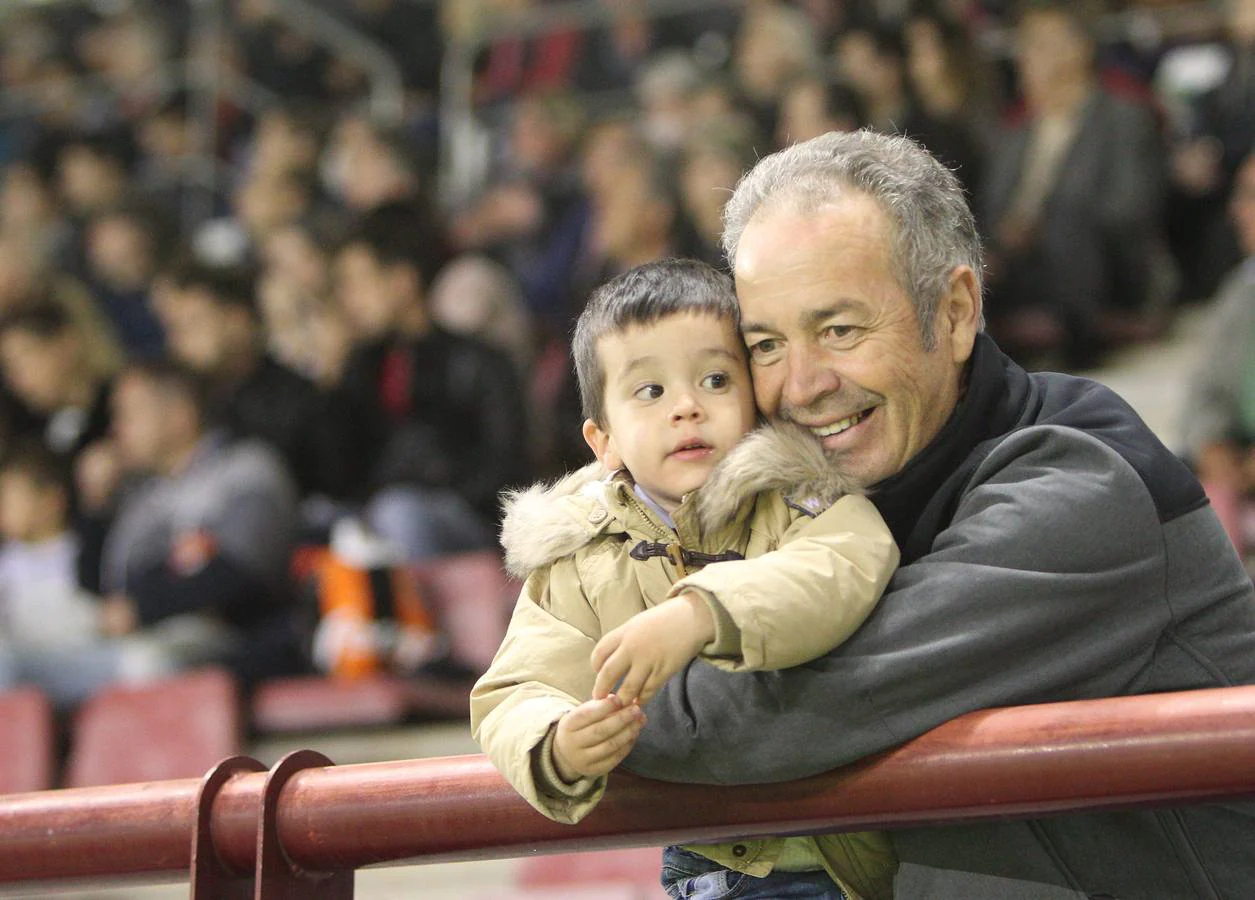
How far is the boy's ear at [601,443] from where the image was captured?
5.72ft

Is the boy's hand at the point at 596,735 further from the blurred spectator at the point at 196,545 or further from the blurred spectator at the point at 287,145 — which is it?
the blurred spectator at the point at 287,145

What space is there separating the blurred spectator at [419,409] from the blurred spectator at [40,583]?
91 cm

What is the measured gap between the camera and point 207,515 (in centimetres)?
459

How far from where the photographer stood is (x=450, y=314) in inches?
212

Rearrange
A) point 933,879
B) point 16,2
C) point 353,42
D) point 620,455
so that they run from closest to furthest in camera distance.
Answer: point 933,879
point 620,455
point 353,42
point 16,2

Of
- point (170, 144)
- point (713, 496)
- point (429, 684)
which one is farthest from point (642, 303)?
point (170, 144)

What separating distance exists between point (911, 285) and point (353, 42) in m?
6.87

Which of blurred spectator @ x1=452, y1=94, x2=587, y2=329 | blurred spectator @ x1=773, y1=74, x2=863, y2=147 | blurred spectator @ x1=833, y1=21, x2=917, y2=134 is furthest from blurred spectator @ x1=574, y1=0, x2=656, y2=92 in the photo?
blurred spectator @ x1=773, y1=74, x2=863, y2=147

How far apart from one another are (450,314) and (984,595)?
13.5 feet

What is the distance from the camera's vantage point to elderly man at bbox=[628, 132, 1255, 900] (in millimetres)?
1408

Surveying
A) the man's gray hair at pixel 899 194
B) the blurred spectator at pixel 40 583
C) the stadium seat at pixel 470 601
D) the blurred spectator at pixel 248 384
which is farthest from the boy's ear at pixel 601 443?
the blurred spectator at pixel 248 384

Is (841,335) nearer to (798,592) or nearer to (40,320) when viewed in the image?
(798,592)

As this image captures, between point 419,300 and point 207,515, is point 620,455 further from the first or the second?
point 419,300

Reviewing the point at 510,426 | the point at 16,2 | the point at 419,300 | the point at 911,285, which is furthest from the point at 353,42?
the point at 911,285
